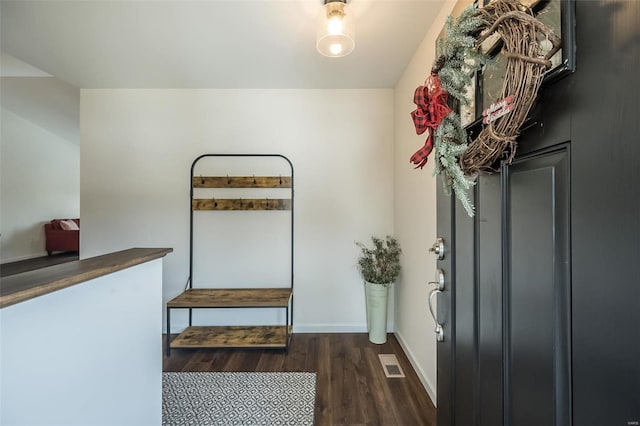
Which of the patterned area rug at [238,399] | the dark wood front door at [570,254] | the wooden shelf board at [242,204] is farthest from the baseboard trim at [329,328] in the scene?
the dark wood front door at [570,254]

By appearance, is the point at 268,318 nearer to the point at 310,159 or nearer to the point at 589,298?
the point at 310,159

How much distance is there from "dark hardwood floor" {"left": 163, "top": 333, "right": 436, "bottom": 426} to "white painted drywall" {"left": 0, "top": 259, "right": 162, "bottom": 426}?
1.00 m

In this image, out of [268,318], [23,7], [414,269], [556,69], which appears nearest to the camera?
[556,69]

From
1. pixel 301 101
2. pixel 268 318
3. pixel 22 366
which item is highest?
pixel 301 101

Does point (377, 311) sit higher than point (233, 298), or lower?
lower

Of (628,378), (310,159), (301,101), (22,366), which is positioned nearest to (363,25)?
(301,101)

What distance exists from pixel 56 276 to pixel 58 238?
7.02 meters

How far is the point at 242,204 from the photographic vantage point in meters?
2.94

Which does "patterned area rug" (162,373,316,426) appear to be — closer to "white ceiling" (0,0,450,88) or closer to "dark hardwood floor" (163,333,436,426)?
"dark hardwood floor" (163,333,436,426)

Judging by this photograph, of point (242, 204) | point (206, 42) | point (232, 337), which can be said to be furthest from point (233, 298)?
point (206, 42)

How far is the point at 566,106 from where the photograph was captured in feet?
1.88

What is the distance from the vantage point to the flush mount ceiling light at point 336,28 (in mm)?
1670

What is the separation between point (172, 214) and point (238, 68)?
1.66 metres

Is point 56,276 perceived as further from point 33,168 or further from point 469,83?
point 33,168
